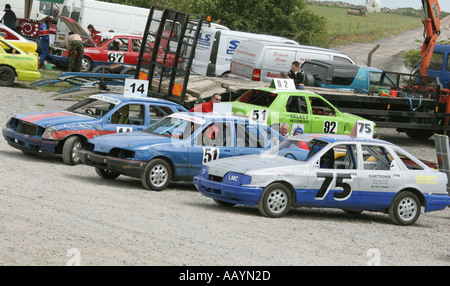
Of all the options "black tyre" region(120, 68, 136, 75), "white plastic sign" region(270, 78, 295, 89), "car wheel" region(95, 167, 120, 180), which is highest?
"white plastic sign" region(270, 78, 295, 89)

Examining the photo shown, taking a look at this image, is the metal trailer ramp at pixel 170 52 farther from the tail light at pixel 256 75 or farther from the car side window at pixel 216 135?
the car side window at pixel 216 135

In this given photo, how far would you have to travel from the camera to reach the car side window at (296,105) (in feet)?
59.2

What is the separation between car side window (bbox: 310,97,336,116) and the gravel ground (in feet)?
14.4

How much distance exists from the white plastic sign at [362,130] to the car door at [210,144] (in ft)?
7.32

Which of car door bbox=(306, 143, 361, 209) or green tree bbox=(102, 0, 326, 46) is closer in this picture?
car door bbox=(306, 143, 361, 209)

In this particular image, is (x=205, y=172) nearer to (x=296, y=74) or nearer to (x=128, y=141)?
(x=128, y=141)

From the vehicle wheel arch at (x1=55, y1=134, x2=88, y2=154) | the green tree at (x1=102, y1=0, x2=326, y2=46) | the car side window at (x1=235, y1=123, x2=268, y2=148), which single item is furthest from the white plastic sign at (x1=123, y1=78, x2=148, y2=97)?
the green tree at (x1=102, y1=0, x2=326, y2=46)

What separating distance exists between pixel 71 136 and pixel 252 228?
5.28 meters

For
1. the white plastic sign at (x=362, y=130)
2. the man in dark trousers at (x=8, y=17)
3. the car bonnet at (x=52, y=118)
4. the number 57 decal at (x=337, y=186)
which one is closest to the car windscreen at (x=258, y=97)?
the car bonnet at (x=52, y=118)

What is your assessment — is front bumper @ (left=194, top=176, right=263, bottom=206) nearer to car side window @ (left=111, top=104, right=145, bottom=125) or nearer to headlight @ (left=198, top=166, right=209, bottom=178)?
headlight @ (left=198, top=166, right=209, bottom=178)

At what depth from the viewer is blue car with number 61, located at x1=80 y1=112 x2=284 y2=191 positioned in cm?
1341

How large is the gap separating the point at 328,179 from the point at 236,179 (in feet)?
4.81

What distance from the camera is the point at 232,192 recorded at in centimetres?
1205

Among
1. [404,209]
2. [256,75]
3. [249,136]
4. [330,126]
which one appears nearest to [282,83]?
[330,126]
